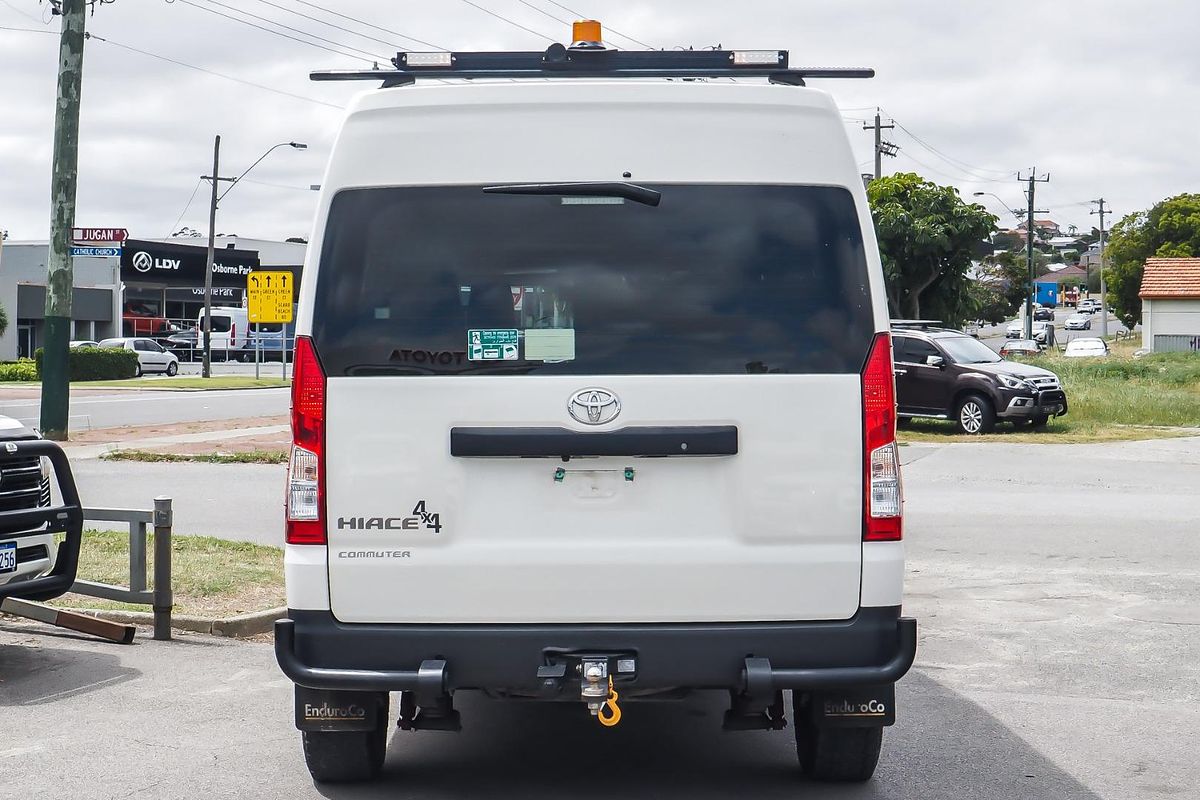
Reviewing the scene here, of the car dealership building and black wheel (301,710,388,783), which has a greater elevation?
the car dealership building

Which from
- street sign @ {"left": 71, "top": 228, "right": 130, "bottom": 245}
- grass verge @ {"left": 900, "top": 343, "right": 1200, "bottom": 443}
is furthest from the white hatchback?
street sign @ {"left": 71, "top": 228, "right": 130, "bottom": 245}

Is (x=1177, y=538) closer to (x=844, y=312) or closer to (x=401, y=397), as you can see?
(x=844, y=312)

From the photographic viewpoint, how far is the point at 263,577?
973 cm

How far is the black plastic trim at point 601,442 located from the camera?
14.7ft

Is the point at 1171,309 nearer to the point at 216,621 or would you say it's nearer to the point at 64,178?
the point at 64,178

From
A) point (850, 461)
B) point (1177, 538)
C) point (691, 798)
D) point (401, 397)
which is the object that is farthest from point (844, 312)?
point (1177, 538)

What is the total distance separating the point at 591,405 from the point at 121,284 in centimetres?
6601

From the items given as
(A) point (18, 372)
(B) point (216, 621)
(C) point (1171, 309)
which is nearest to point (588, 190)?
(B) point (216, 621)

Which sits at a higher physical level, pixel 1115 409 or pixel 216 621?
pixel 1115 409

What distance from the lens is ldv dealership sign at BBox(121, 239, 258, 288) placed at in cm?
6741

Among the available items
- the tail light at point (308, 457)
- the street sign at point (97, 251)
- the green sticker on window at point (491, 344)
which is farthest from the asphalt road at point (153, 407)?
the green sticker on window at point (491, 344)

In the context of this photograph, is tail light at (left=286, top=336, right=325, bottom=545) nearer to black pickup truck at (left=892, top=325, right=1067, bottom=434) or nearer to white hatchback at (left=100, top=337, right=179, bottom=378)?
black pickup truck at (left=892, top=325, right=1067, bottom=434)

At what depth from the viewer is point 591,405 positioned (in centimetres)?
451

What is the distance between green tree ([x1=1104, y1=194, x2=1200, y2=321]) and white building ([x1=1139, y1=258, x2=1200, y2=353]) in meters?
29.1
